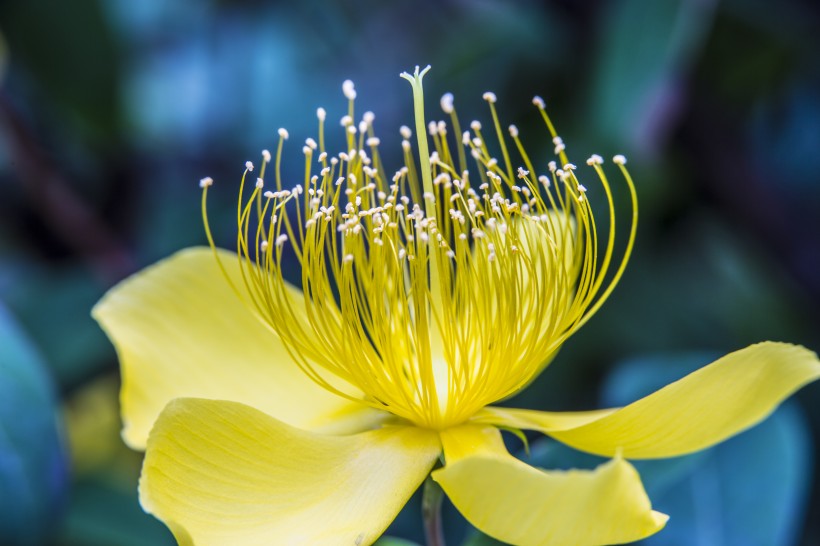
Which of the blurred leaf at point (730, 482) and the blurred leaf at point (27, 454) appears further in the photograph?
the blurred leaf at point (730, 482)

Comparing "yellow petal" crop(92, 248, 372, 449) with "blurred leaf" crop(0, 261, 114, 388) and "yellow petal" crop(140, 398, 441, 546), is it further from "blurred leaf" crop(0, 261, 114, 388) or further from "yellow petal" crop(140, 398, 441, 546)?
"blurred leaf" crop(0, 261, 114, 388)

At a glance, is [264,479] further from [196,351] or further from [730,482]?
[730,482]

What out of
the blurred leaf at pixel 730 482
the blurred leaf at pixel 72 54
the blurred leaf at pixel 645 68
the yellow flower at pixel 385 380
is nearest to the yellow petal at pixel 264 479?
the yellow flower at pixel 385 380

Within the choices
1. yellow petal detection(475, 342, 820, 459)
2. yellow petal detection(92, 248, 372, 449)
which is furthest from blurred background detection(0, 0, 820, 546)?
yellow petal detection(475, 342, 820, 459)

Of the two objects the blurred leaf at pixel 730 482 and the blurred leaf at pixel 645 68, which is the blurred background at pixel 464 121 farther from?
the blurred leaf at pixel 730 482

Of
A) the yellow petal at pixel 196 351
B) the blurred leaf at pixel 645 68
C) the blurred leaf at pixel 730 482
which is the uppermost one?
the blurred leaf at pixel 645 68

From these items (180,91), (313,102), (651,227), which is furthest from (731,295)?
(180,91)

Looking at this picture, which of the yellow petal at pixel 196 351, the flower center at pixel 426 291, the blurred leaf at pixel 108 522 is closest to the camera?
the flower center at pixel 426 291
